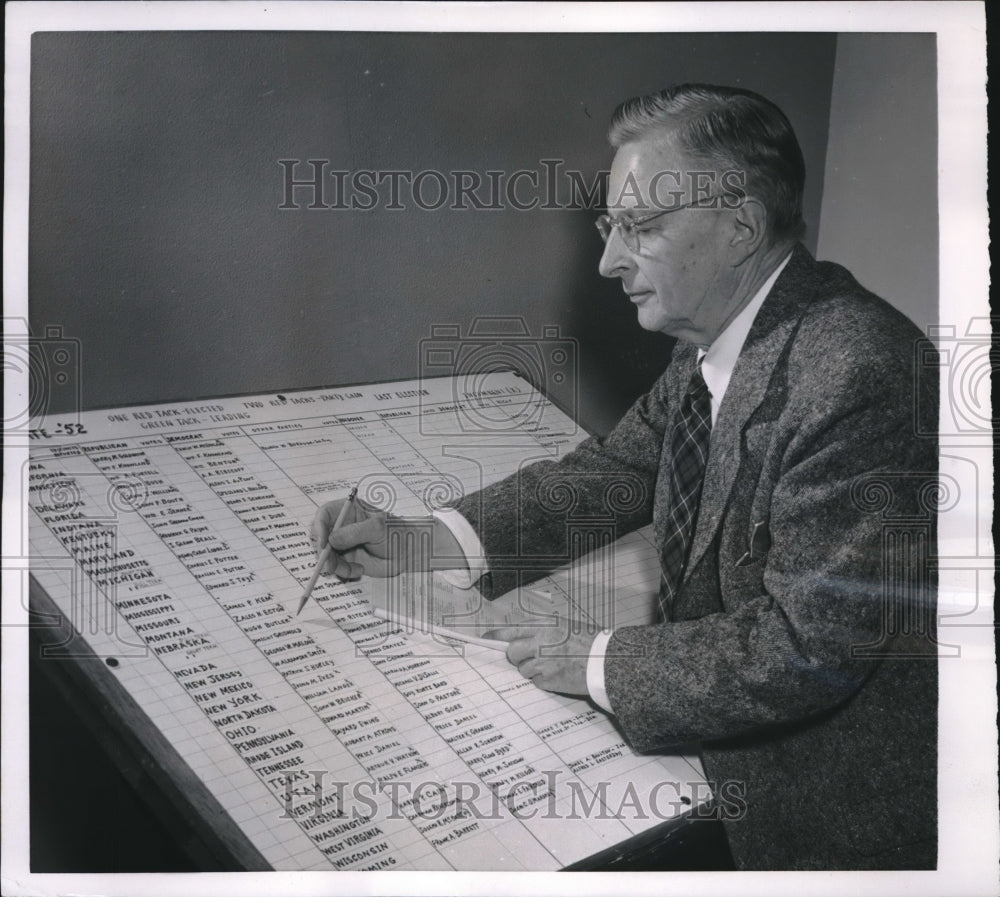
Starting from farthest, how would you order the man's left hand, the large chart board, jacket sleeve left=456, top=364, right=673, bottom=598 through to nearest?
1. jacket sleeve left=456, top=364, right=673, bottom=598
2. the man's left hand
3. the large chart board

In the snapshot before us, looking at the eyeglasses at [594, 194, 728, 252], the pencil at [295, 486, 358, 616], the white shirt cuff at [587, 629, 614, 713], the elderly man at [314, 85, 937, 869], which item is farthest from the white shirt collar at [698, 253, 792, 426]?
the pencil at [295, 486, 358, 616]

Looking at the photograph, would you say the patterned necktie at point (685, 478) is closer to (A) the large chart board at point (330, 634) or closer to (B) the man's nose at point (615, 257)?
(A) the large chart board at point (330, 634)

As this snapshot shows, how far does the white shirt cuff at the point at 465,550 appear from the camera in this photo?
136 cm

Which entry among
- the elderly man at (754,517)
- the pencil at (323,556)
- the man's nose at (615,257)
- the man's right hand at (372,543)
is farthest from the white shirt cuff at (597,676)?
the man's nose at (615,257)

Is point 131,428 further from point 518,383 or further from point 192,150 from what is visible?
point 518,383

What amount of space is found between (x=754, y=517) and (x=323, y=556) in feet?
1.73

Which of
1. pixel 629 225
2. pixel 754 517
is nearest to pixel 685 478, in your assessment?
pixel 754 517

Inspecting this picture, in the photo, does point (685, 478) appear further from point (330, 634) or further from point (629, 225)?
point (330, 634)

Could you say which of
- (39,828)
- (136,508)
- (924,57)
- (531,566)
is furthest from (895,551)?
(39,828)

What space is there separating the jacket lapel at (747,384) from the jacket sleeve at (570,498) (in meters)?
0.11

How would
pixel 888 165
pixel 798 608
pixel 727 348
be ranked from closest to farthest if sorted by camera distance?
1. pixel 798 608
2. pixel 727 348
3. pixel 888 165

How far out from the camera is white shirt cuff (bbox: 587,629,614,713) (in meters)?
1.25

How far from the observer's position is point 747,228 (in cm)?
130

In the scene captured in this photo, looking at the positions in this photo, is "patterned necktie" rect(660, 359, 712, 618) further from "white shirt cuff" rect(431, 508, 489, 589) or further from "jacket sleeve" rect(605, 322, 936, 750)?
"white shirt cuff" rect(431, 508, 489, 589)
